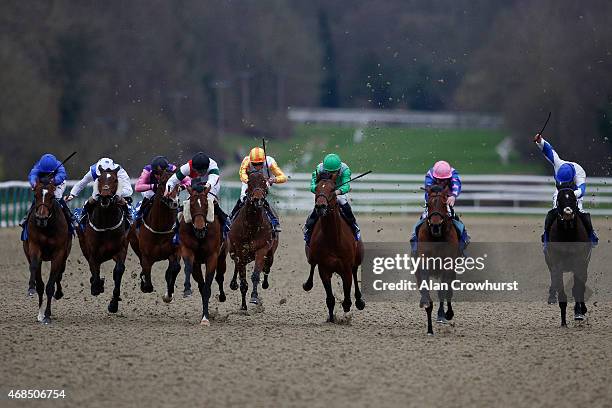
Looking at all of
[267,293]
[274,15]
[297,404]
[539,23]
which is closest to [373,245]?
[267,293]

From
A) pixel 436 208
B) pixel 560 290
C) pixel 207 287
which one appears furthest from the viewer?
pixel 560 290

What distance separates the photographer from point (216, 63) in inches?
2485

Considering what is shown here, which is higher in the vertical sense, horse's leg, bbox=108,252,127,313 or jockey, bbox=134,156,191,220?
jockey, bbox=134,156,191,220

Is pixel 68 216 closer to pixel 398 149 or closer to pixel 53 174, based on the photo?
pixel 53 174

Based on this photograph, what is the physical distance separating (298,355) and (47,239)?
3.76 meters

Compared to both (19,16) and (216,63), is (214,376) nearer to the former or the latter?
(19,16)

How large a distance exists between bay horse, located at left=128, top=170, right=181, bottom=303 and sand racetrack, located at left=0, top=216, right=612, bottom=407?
0.47m

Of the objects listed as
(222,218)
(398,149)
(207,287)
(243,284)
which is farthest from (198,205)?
(398,149)

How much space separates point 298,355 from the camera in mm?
10672

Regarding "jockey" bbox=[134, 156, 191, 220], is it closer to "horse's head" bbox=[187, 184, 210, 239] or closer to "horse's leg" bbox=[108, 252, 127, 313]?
"horse's leg" bbox=[108, 252, 127, 313]

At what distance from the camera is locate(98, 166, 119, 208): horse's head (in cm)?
1319

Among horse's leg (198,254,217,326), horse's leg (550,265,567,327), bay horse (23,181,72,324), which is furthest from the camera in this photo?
horse's leg (550,265,567,327)

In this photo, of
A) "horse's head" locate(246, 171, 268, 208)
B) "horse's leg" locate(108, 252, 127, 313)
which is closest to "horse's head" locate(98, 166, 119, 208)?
"horse's leg" locate(108, 252, 127, 313)

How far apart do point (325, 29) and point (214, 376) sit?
237 feet
